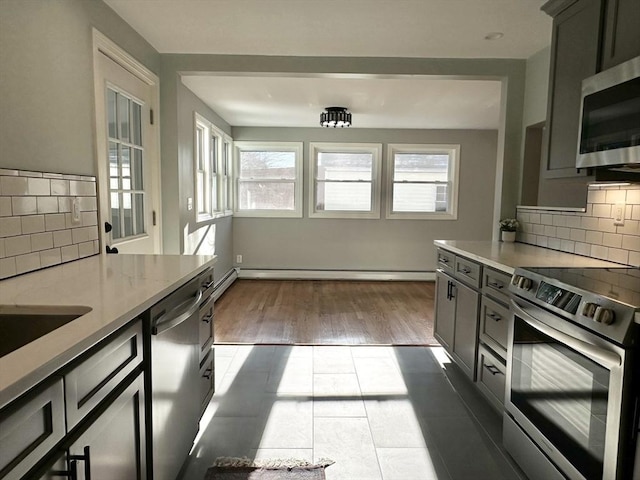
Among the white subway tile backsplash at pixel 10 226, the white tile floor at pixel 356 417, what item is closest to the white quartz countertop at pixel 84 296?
the white subway tile backsplash at pixel 10 226

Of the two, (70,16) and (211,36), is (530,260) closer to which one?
(211,36)

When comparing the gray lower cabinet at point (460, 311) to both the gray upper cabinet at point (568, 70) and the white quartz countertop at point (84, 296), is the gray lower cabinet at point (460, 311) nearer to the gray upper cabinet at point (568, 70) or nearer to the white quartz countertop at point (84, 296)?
the gray upper cabinet at point (568, 70)

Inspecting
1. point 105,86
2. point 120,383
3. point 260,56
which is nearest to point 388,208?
point 260,56

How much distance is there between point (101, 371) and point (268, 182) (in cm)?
537

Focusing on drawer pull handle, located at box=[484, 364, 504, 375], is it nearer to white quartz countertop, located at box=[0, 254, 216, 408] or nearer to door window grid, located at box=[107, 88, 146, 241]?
white quartz countertop, located at box=[0, 254, 216, 408]

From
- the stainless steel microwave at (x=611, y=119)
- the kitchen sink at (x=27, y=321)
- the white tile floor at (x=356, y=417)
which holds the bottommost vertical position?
the white tile floor at (x=356, y=417)

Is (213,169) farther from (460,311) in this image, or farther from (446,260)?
(460,311)

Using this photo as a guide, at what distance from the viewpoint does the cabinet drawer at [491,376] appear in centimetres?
213

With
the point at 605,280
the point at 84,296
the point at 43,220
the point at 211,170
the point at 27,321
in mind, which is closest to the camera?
the point at 27,321

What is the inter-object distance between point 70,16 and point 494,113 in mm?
4498

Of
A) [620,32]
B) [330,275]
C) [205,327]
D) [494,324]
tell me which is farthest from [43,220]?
[330,275]

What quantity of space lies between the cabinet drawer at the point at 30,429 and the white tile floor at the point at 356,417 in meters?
1.15

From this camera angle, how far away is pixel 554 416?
1.59 m

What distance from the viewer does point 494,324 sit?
2.24m
